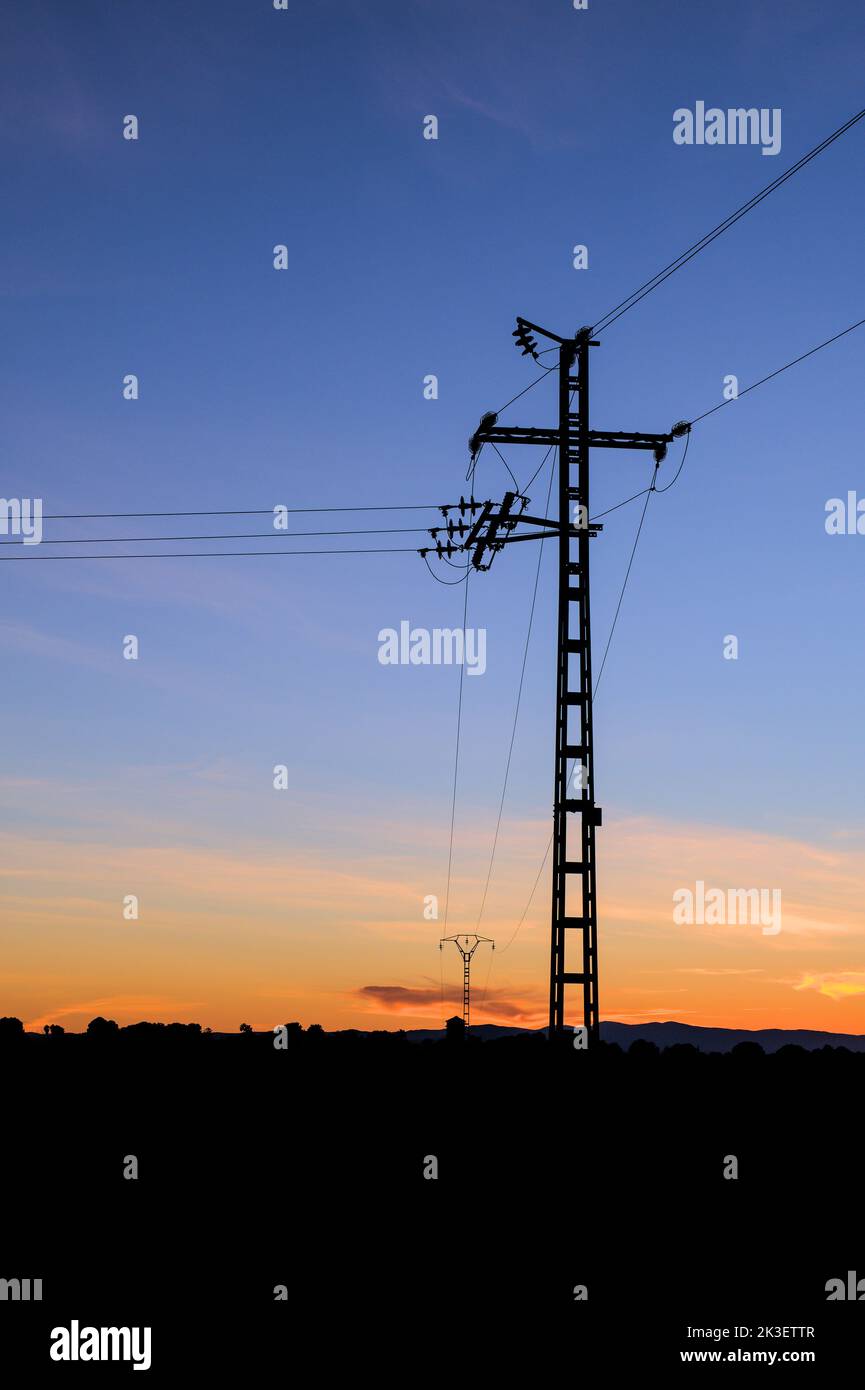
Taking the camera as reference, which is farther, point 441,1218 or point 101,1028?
point 101,1028

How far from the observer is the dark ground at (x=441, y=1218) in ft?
70.5

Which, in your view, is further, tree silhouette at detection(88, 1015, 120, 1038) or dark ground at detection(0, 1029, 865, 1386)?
tree silhouette at detection(88, 1015, 120, 1038)

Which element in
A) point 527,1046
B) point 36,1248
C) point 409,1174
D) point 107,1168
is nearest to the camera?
point 36,1248

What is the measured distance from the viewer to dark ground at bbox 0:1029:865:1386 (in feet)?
70.5

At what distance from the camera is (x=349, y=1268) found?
78.0 feet

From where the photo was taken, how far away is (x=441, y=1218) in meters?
25.1

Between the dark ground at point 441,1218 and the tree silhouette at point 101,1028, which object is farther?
the tree silhouette at point 101,1028

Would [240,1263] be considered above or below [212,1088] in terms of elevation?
below
